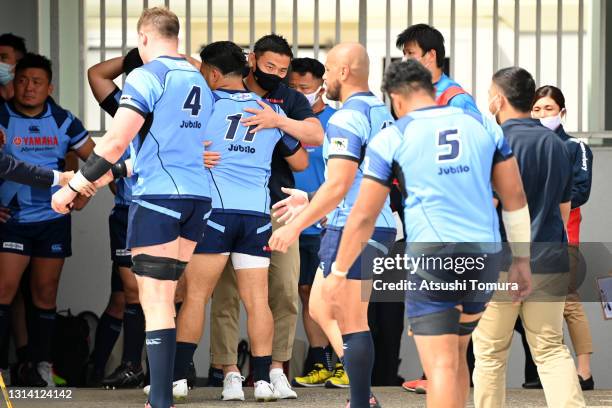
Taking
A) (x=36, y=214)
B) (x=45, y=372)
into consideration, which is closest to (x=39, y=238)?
(x=36, y=214)

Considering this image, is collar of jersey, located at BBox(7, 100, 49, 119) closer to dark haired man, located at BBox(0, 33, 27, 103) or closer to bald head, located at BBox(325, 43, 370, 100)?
dark haired man, located at BBox(0, 33, 27, 103)

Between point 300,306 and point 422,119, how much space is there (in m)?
4.11

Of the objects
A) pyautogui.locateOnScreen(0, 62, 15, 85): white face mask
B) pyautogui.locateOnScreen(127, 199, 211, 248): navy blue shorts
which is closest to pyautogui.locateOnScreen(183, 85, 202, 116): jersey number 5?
pyautogui.locateOnScreen(127, 199, 211, 248): navy blue shorts

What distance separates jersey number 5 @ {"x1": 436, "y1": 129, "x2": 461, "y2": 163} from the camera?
5.38 m

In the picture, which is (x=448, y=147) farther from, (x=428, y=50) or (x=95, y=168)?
(x=428, y=50)

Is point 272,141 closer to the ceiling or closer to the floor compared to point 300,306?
closer to the ceiling

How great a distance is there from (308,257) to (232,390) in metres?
1.49

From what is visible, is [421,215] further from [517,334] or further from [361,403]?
[517,334]

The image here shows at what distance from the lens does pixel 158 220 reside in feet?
21.1

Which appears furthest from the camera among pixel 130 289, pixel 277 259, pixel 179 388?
pixel 130 289

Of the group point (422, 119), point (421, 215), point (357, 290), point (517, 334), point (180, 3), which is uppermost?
point (180, 3)

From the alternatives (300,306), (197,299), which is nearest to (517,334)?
(300,306)

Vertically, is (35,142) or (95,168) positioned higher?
(35,142)

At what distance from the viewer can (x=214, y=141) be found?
7.26 metres
